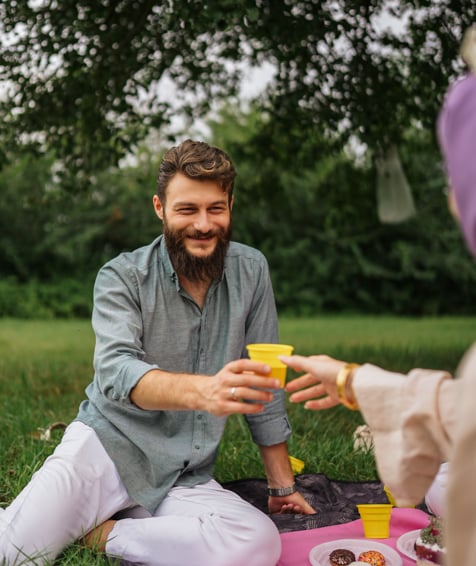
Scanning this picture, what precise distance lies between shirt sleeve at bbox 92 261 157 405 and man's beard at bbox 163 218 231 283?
0.72 feet

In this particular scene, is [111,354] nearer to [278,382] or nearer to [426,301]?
[278,382]

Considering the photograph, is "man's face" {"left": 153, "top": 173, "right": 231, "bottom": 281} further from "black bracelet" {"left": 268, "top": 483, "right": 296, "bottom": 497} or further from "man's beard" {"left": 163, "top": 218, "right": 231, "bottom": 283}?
"black bracelet" {"left": 268, "top": 483, "right": 296, "bottom": 497}

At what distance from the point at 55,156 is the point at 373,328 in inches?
334

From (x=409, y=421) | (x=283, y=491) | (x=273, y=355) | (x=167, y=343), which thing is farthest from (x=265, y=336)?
(x=409, y=421)

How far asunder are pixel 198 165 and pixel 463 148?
1.71 m

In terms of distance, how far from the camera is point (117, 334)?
124 inches

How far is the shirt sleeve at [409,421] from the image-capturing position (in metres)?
2.02

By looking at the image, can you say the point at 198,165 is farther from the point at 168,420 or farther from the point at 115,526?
the point at 115,526

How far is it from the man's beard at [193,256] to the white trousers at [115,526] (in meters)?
0.83

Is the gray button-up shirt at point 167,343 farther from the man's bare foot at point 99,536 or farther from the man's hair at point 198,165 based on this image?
the man's hair at point 198,165

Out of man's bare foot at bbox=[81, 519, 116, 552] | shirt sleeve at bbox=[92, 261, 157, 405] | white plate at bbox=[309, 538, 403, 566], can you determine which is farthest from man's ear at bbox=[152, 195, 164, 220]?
white plate at bbox=[309, 538, 403, 566]

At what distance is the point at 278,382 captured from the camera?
248 cm

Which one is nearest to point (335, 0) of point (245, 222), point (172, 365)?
point (172, 365)

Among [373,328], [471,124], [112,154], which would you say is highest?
[112,154]
